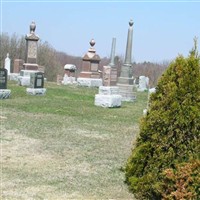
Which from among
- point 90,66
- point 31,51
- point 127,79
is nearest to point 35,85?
point 127,79

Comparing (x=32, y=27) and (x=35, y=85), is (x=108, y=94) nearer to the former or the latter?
(x=35, y=85)

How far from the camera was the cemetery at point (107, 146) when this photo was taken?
376 centimetres

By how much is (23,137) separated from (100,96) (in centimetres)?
790

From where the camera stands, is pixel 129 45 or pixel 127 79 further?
pixel 129 45

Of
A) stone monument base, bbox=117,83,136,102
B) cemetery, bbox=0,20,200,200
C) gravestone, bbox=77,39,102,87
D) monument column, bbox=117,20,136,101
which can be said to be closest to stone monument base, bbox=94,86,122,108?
cemetery, bbox=0,20,200,200

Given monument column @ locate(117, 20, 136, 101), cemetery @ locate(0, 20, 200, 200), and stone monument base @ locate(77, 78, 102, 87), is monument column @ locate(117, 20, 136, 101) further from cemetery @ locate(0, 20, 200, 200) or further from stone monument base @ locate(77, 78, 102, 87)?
stone monument base @ locate(77, 78, 102, 87)

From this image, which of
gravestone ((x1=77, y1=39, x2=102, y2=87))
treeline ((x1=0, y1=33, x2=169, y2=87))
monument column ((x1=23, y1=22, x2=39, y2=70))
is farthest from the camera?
treeline ((x1=0, y1=33, x2=169, y2=87))

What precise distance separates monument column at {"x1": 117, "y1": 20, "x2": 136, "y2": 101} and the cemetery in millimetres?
4603

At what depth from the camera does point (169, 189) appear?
3801mm

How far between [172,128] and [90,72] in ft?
76.7

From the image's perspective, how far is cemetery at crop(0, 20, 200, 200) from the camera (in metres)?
3.76

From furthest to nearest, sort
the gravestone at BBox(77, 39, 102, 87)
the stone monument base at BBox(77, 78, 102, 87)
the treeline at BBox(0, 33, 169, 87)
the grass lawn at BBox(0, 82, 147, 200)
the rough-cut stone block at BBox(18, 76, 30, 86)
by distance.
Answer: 1. the treeline at BBox(0, 33, 169, 87)
2. the gravestone at BBox(77, 39, 102, 87)
3. the stone monument base at BBox(77, 78, 102, 87)
4. the rough-cut stone block at BBox(18, 76, 30, 86)
5. the grass lawn at BBox(0, 82, 147, 200)

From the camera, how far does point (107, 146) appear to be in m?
8.67

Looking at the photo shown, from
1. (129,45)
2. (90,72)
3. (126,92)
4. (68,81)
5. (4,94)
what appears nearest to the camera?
(4,94)
